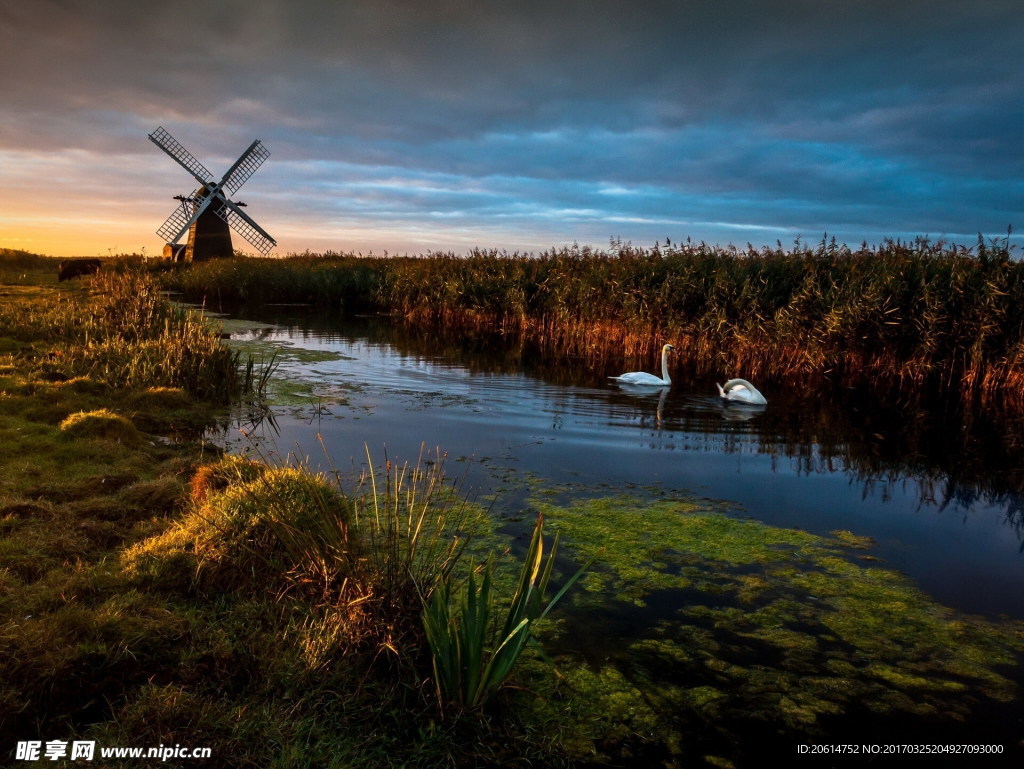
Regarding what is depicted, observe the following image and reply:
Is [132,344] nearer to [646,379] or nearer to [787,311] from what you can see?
[646,379]

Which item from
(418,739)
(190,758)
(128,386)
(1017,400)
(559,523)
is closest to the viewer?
(190,758)

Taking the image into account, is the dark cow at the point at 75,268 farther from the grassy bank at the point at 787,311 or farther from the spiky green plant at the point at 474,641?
the spiky green plant at the point at 474,641

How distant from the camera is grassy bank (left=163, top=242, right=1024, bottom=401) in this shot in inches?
549

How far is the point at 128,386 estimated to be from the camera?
9.88 meters

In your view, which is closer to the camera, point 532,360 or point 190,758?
point 190,758

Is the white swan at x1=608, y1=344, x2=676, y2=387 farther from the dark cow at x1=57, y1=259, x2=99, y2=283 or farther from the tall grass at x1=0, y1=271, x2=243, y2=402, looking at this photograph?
the dark cow at x1=57, y1=259, x2=99, y2=283

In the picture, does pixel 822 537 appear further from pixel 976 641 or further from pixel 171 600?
pixel 171 600

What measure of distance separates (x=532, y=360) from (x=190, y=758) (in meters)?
14.9

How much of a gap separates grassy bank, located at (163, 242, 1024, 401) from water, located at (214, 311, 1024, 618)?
2441 mm

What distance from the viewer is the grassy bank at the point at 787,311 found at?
45.7ft

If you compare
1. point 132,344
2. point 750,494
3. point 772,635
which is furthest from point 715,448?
point 132,344

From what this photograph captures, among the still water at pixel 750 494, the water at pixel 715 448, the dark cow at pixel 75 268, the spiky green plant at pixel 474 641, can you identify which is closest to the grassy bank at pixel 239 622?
the spiky green plant at pixel 474 641

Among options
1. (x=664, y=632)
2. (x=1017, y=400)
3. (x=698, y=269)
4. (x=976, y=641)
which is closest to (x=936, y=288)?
(x=1017, y=400)

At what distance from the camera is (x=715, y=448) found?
9.65m
